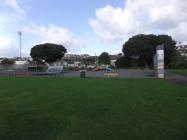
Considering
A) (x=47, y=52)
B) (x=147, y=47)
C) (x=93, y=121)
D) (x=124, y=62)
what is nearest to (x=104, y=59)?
(x=124, y=62)

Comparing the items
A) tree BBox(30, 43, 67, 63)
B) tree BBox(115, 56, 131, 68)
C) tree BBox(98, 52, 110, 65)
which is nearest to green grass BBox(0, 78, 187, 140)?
tree BBox(30, 43, 67, 63)

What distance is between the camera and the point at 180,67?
81875 mm

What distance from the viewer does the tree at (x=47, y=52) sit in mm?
100525

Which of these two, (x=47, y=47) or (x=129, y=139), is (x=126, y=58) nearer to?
(x=47, y=47)

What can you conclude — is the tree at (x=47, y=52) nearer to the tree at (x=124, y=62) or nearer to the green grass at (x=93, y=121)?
the tree at (x=124, y=62)

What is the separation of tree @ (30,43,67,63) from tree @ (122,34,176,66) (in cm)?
1963

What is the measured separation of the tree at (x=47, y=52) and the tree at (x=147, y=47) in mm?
19625

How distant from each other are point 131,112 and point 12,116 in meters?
3.58

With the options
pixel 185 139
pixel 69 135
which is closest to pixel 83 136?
pixel 69 135

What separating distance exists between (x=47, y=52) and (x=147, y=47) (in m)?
29.2

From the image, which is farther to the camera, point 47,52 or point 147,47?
point 47,52

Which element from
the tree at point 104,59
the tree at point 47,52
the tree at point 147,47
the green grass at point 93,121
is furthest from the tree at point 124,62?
the green grass at point 93,121

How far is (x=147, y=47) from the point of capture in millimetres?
93375

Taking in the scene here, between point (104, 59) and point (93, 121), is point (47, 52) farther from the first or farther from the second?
point (93, 121)
